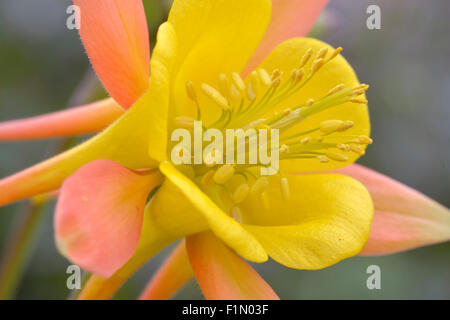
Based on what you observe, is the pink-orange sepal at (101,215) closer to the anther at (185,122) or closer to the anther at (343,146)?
the anther at (185,122)

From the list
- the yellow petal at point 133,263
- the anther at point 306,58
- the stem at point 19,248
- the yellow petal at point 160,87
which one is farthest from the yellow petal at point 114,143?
the stem at point 19,248

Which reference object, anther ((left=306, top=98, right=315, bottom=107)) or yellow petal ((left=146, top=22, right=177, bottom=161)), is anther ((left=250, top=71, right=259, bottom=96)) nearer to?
anther ((left=306, top=98, right=315, bottom=107))

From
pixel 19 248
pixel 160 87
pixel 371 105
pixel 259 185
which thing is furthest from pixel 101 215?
pixel 371 105

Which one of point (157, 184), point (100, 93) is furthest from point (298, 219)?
point (100, 93)

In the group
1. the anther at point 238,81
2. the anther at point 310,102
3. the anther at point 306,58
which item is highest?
the anther at point 306,58

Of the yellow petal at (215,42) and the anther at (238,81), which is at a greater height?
the yellow petal at (215,42)
